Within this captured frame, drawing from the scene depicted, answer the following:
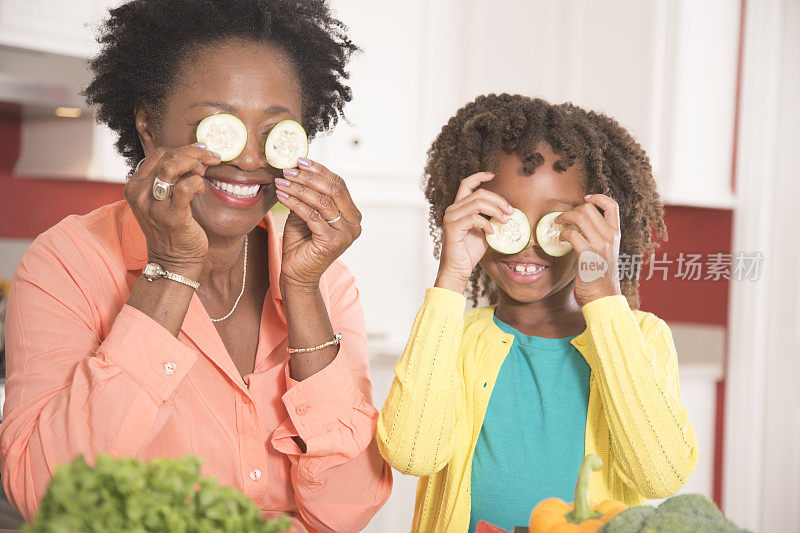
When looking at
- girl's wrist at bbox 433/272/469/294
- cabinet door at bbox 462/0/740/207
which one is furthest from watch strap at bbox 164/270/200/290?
cabinet door at bbox 462/0/740/207

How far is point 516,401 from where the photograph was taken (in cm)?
168

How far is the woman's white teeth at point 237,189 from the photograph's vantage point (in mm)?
1496

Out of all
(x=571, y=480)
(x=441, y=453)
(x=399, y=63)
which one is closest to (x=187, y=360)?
(x=441, y=453)

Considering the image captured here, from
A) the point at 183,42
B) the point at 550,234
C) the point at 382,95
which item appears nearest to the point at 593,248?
the point at 550,234

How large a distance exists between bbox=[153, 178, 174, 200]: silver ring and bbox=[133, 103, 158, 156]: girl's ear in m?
0.27

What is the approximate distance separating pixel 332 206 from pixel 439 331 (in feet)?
1.03

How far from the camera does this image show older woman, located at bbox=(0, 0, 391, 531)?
4.37ft

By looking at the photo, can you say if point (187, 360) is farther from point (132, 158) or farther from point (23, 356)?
point (132, 158)

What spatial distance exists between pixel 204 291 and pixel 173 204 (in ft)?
1.24

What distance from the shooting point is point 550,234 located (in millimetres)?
1624

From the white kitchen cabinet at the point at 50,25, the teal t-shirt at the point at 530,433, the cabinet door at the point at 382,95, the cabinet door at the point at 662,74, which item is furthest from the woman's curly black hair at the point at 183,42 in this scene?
the cabinet door at the point at 662,74

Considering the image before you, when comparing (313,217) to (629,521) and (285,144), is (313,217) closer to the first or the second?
(285,144)

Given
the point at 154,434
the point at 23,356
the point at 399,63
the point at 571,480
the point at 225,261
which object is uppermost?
the point at 399,63

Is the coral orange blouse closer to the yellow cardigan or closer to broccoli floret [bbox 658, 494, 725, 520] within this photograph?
the yellow cardigan
